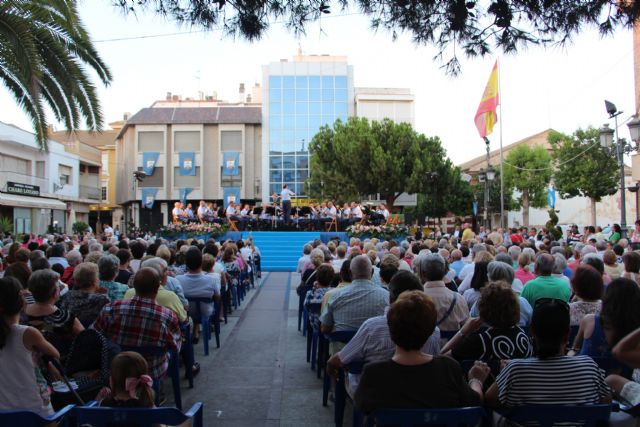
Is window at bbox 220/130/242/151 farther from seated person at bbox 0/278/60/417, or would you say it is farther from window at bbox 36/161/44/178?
seated person at bbox 0/278/60/417

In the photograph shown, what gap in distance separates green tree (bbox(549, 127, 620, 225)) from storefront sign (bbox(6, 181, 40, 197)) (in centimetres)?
3329

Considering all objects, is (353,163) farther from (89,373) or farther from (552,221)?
(89,373)

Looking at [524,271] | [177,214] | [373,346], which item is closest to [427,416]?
[373,346]

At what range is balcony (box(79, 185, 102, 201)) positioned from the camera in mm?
42188

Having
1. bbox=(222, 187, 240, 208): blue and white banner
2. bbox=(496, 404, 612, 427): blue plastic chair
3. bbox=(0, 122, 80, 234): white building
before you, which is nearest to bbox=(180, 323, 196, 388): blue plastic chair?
bbox=(496, 404, 612, 427): blue plastic chair

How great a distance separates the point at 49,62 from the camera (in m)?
8.77

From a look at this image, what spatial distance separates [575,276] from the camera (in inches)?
179

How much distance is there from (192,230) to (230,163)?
2576cm

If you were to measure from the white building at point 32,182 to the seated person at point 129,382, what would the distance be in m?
30.0

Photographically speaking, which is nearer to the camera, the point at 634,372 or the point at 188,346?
the point at 634,372

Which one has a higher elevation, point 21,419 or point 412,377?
point 412,377

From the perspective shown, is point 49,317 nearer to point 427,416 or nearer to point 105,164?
point 427,416

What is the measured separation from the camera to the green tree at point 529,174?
44375 mm

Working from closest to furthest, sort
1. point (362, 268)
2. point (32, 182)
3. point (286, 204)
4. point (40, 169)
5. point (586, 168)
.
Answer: point (362, 268) < point (286, 204) < point (32, 182) < point (586, 168) < point (40, 169)
